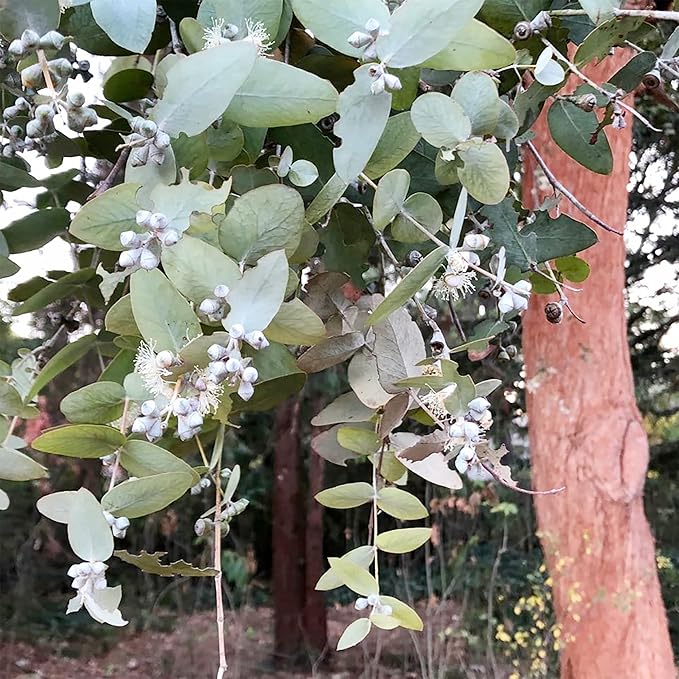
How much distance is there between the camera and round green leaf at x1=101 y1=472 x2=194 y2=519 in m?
0.22

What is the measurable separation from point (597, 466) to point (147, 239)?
1.10 meters

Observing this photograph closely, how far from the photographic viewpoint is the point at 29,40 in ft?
0.72

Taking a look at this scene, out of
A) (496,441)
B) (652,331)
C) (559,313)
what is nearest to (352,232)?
(559,313)

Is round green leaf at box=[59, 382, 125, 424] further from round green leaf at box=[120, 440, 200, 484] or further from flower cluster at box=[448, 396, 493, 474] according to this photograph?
flower cluster at box=[448, 396, 493, 474]

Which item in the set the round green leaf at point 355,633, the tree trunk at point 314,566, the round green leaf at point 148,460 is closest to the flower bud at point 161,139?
the round green leaf at point 148,460

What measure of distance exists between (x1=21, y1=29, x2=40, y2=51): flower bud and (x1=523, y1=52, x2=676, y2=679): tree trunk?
98 cm

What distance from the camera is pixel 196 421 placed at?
7.8 inches

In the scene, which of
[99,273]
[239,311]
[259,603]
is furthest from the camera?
[259,603]

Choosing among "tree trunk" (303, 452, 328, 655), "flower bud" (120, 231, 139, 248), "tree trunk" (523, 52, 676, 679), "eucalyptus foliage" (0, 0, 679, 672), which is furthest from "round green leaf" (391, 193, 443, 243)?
"tree trunk" (303, 452, 328, 655)

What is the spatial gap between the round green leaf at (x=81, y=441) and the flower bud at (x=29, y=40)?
12 cm

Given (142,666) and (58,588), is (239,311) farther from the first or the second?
(58,588)

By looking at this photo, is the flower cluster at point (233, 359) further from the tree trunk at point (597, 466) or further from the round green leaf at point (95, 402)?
the tree trunk at point (597, 466)

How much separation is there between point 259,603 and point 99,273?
8.43 feet

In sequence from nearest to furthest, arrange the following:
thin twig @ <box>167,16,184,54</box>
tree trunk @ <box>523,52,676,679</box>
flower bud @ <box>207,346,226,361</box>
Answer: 1. flower bud @ <box>207,346,226,361</box>
2. thin twig @ <box>167,16,184,54</box>
3. tree trunk @ <box>523,52,676,679</box>
